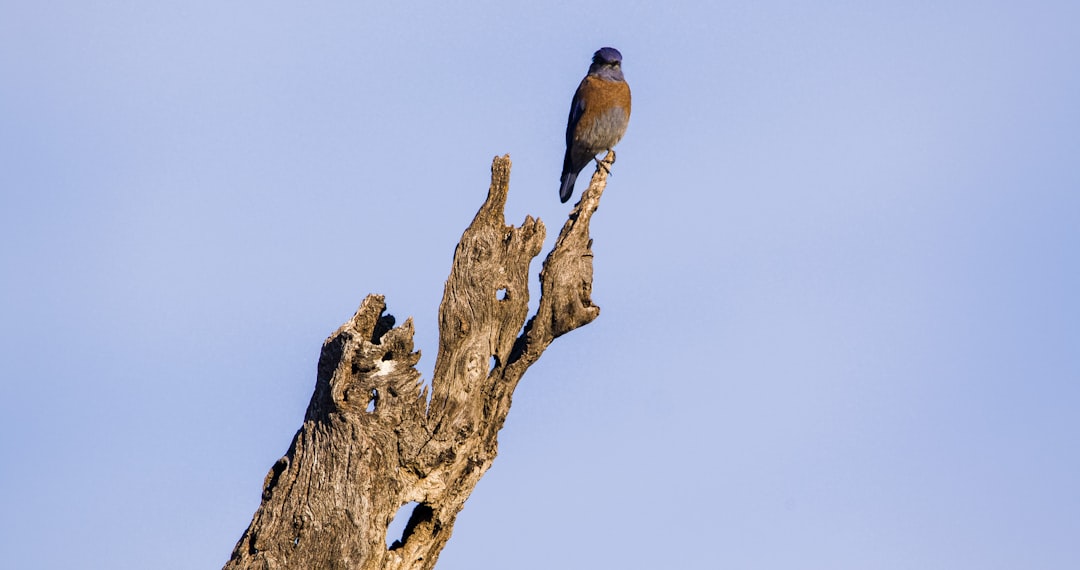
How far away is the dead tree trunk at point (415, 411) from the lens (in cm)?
674

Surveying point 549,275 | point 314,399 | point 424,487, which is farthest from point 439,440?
point 549,275

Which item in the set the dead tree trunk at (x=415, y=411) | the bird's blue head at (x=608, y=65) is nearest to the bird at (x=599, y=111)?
the bird's blue head at (x=608, y=65)

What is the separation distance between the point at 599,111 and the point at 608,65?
0.62 m

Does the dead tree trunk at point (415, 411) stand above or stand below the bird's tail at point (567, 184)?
below

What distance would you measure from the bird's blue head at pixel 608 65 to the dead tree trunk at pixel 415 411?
4.18 m

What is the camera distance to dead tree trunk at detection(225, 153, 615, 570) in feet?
22.1

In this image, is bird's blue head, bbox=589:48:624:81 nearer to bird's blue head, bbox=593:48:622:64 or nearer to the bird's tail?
bird's blue head, bbox=593:48:622:64

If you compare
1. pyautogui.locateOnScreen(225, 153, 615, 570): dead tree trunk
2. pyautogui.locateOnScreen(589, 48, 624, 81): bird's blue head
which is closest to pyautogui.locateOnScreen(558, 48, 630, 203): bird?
pyautogui.locateOnScreen(589, 48, 624, 81): bird's blue head

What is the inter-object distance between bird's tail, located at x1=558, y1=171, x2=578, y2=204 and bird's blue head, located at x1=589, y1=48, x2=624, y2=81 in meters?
1.01

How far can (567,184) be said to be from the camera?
11.8 m

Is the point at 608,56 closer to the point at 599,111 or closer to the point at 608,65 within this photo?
the point at 608,65

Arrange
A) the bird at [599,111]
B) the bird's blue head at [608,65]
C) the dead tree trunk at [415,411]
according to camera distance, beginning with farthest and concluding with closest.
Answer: the bird's blue head at [608,65] < the bird at [599,111] < the dead tree trunk at [415,411]

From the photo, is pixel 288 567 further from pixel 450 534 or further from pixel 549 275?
pixel 549 275

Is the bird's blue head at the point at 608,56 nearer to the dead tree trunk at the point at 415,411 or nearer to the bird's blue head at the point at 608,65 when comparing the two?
the bird's blue head at the point at 608,65
